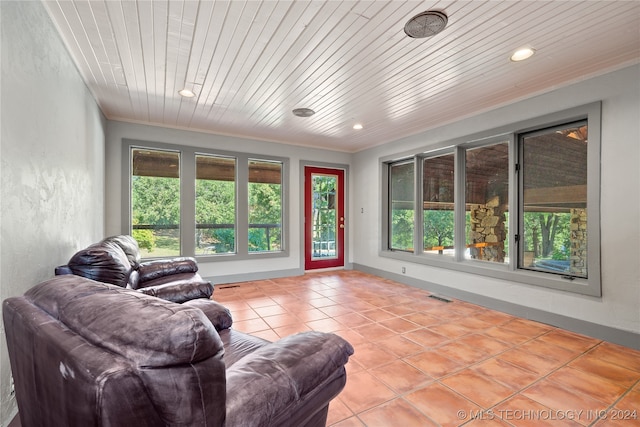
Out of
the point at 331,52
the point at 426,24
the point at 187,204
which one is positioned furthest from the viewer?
the point at 187,204

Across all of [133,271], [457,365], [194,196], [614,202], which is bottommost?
[457,365]

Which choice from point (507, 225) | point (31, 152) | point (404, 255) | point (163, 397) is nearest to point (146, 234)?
point (31, 152)

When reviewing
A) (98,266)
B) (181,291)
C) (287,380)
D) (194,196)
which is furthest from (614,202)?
(194,196)

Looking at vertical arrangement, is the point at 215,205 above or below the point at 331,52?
below

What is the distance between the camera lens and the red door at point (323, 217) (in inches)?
227

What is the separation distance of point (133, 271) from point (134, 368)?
2374mm

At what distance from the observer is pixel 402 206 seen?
5195mm

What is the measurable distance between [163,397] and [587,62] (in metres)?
3.78

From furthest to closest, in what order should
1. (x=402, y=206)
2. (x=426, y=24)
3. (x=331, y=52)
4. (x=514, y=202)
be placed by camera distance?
(x=402, y=206) < (x=514, y=202) < (x=331, y=52) < (x=426, y=24)

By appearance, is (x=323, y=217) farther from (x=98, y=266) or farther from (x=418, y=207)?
(x=98, y=266)

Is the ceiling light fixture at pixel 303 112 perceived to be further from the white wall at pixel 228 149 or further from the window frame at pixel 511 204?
the window frame at pixel 511 204

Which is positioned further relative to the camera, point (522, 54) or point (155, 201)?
point (155, 201)

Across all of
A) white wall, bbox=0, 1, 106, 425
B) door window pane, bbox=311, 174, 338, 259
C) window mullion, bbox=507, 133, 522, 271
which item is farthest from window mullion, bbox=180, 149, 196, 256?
window mullion, bbox=507, 133, 522, 271

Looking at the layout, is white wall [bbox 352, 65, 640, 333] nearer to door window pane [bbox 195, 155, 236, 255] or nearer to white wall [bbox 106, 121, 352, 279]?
white wall [bbox 106, 121, 352, 279]
